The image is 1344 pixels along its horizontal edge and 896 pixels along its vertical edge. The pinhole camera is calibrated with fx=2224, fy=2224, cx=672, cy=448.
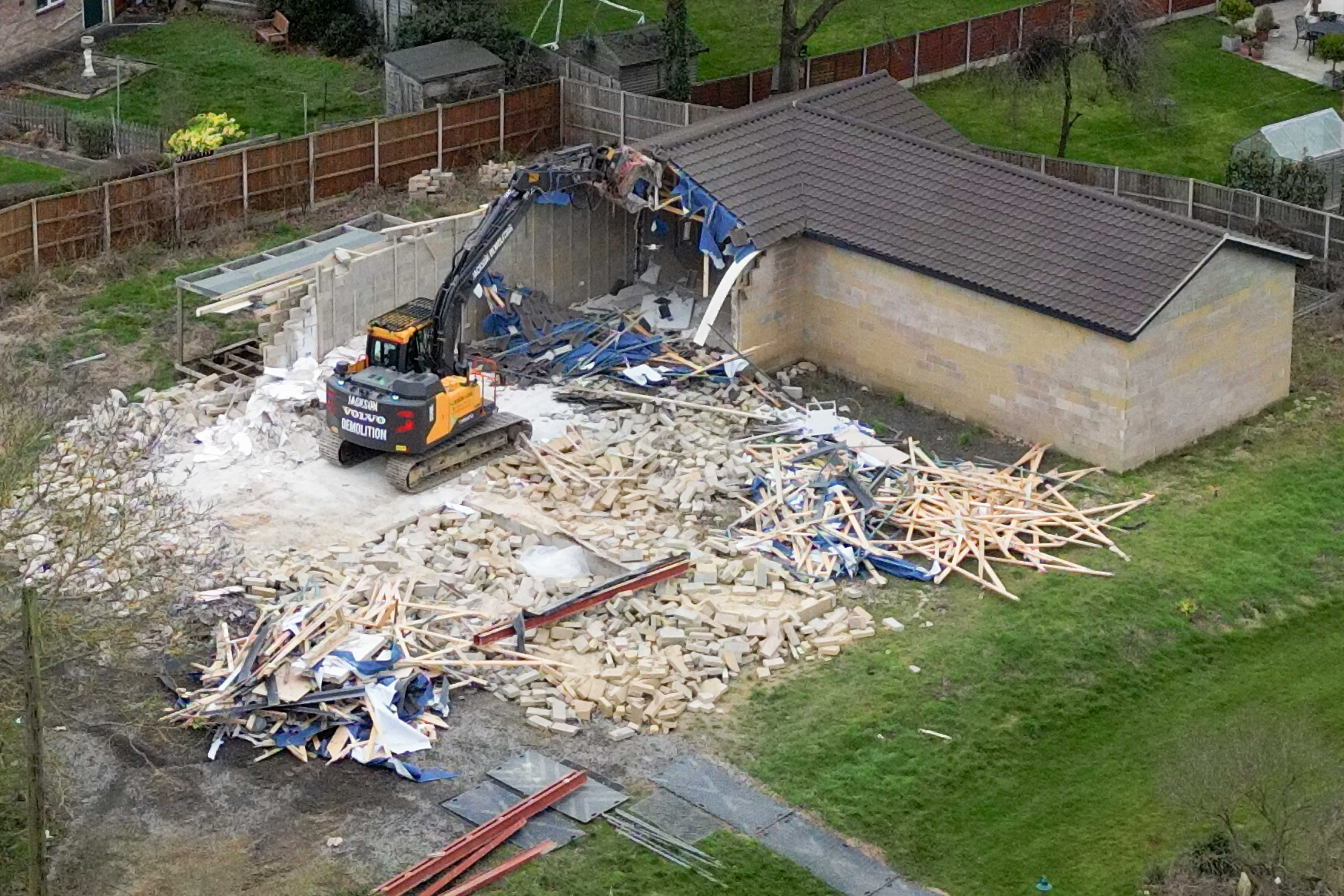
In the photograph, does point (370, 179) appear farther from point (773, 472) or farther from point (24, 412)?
point (24, 412)

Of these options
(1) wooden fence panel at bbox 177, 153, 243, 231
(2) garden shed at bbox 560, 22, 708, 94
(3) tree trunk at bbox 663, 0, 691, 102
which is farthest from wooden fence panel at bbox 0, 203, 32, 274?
(3) tree trunk at bbox 663, 0, 691, 102

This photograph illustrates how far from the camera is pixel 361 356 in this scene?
37281 mm

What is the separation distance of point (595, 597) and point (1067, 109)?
2158 cm

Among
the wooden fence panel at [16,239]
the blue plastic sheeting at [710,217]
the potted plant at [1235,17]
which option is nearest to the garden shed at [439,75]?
the wooden fence panel at [16,239]

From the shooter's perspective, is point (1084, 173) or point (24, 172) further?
point (24, 172)

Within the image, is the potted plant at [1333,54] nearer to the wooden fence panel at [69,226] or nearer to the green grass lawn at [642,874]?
the wooden fence panel at [69,226]

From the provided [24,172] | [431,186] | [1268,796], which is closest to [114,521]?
[1268,796]

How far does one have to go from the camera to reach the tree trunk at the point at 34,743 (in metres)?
21.4

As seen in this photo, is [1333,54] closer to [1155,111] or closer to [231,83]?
[1155,111]

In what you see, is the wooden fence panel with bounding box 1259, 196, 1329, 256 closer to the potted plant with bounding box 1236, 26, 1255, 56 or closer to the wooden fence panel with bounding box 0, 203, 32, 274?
the potted plant with bounding box 1236, 26, 1255, 56

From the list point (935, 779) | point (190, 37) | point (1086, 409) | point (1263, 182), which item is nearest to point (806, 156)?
point (1086, 409)

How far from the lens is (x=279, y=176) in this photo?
44.4 m

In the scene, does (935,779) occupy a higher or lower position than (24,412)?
lower

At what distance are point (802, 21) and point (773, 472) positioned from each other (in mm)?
25243
